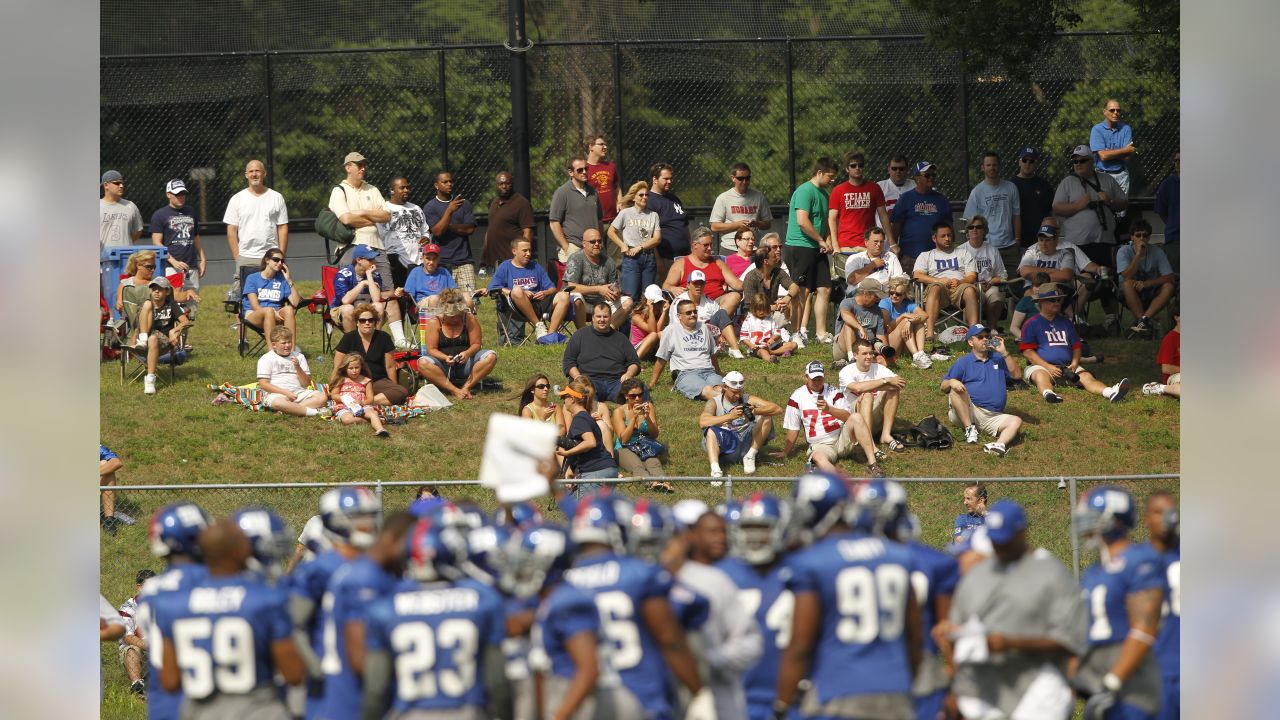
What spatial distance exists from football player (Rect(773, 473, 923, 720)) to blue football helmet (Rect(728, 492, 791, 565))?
0.37 ft

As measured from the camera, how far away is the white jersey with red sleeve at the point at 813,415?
15148 mm

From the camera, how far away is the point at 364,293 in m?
17.4

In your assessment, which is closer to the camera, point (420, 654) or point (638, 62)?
point (420, 654)

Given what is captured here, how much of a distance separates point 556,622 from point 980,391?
9.50 m

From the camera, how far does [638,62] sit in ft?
74.1

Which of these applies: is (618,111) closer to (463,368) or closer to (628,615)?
(463,368)

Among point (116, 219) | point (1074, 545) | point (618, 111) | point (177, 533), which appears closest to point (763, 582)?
point (177, 533)

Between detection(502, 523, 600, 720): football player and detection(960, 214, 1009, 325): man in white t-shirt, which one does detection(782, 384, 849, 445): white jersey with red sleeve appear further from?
detection(502, 523, 600, 720): football player

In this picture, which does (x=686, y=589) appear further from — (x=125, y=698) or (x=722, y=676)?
(x=125, y=698)

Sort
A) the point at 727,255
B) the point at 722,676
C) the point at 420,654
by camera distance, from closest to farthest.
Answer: the point at 420,654
the point at 722,676
the point at 727,255

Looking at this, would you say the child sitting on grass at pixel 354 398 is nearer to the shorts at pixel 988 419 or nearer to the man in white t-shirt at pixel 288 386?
the man in white t-shirt at pixel 288 386
